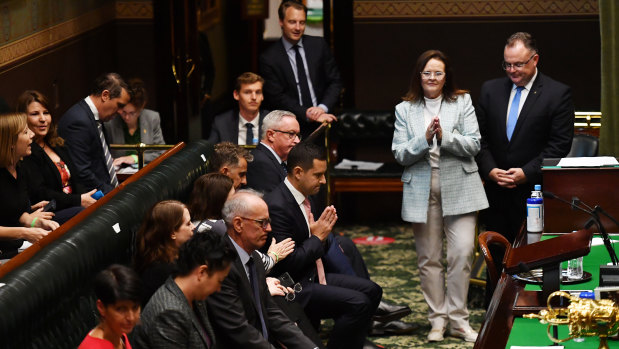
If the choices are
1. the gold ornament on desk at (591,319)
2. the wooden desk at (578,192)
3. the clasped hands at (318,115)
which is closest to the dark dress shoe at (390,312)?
the wooden desk at (578,192)

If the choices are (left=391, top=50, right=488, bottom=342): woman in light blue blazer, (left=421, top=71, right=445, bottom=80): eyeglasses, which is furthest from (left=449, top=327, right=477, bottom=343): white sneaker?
(left=421, top=71, right=445, bottom=80): eyeglasses

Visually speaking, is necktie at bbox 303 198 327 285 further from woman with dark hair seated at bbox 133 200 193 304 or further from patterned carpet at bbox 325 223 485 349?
woman with dark hair seated at bbox 133 200 193 304

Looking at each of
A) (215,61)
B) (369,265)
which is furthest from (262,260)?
(215,61)

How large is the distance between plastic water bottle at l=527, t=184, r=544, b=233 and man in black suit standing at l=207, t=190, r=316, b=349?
1.22 meters

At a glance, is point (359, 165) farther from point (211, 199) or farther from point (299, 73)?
point (211, 199)

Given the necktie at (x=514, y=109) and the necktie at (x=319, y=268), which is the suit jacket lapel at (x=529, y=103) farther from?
the necktie at (x=319, y=268)

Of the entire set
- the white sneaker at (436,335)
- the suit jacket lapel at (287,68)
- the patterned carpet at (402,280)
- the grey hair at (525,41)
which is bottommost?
the patterned carpet at (402,280)

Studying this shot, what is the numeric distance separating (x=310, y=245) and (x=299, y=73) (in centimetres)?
262

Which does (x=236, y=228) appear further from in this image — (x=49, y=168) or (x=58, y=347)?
(x=49, y=168)

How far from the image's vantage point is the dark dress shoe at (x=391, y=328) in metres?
5.89

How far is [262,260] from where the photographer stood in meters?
4.53

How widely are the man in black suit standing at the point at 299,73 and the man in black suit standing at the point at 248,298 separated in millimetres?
2751

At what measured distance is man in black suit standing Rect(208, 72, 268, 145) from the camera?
6.49m

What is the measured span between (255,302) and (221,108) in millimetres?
6036
